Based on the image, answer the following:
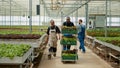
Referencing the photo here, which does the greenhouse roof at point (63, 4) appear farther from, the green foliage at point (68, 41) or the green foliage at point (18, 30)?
the green foliage at point (68, 41)

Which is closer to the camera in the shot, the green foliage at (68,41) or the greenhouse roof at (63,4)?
the green foliage at (68,41)

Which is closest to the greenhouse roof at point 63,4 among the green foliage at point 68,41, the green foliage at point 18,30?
the green foliage at point 18,30

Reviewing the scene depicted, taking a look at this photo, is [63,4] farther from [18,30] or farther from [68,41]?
[68,41]

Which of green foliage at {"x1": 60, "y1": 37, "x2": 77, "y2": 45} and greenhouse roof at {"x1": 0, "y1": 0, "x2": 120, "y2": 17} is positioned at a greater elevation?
greenhouse roof at {"x1": 0, "y1": 0, "x2": 120, "y2": 17}

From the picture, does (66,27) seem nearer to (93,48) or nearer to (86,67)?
(86,67)

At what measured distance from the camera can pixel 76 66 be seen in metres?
10.8

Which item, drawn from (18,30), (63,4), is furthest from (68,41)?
(63,4)

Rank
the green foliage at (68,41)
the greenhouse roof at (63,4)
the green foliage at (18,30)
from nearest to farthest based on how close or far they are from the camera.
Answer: the green foliage at (68,41), the green foliage at (18,30), the greenhouse roof at (63,4)

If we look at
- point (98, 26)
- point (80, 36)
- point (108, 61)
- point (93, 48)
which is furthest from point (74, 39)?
point (98, 26)

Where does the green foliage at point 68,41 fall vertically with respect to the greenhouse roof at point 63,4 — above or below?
below

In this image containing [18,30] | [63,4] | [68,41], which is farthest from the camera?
[63,4]

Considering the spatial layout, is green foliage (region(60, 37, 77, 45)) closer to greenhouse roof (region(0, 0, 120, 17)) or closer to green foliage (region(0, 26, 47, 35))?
green foliage (region(0, 26, 47, 35))

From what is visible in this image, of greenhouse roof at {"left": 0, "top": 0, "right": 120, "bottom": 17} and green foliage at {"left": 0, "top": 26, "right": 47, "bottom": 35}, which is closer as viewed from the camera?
green foliage at {"left": 0, "top": 26, "right": 47, "bottom": 35}

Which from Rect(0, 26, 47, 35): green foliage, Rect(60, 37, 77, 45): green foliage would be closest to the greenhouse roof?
Rect(0, 26, 47, 35): green foliage
